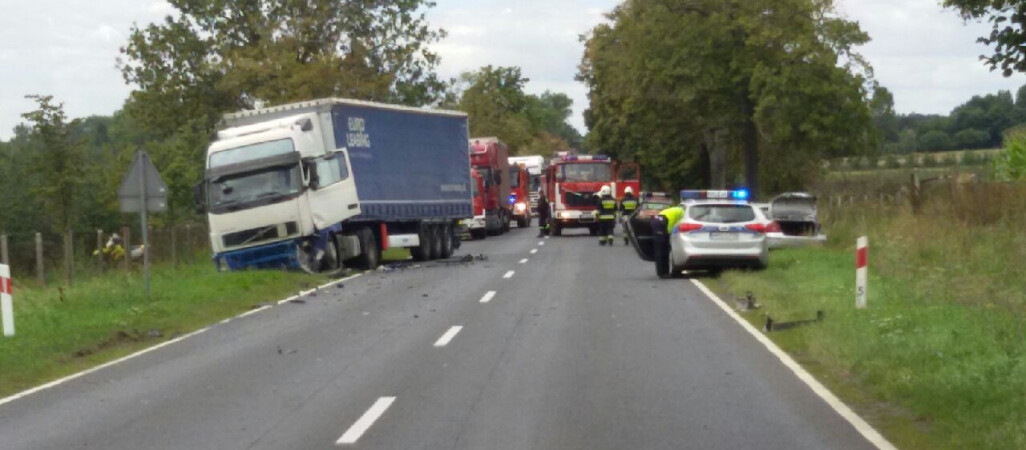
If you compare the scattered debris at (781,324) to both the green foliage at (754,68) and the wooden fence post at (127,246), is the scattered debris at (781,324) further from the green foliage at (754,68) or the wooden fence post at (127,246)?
the green foliage at (754,68)

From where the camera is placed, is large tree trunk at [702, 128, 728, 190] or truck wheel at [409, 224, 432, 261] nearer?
truck wheel at [409, 224, 432, 261]

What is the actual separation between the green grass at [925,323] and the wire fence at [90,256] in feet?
51.9

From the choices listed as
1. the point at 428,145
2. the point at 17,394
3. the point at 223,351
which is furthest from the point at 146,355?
the point at 428,145

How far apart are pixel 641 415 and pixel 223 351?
279 inches

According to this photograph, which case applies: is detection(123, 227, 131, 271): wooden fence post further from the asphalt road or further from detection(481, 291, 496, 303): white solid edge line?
the asphalt road

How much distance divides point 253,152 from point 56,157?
16554 mm

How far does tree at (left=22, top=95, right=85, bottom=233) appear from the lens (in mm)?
43625

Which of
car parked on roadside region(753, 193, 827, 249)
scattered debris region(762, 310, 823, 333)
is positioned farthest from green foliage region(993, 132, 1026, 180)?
scattered debris region(762, 310, 823, 333)

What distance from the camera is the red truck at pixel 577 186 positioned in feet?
168

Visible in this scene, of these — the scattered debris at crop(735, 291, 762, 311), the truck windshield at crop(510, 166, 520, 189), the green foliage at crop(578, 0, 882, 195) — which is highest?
the green foliage at crop(578, 0, 882, 195)

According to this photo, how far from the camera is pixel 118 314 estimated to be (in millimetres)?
20375

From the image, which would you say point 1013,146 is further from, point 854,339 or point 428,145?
point 854,339

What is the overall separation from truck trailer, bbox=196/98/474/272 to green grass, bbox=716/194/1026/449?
925 cm

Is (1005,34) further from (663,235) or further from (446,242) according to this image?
(446,242)
